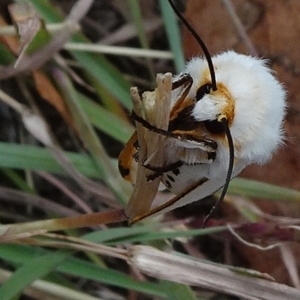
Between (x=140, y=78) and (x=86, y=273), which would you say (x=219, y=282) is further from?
(x=140, y=78)

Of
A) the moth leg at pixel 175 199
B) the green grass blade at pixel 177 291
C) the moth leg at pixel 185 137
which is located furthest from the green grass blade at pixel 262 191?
the moth leg at pixel 185 137

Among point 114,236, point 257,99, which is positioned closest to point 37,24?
point 114,236

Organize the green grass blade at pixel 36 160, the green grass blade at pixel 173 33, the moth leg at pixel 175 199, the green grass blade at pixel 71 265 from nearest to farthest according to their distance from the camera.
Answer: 1. the moth leg at pixel 175 199
2. the green grass blade at pixel 71 265
3. the green grass blade at pixel 36 160
4. the green grass blade at pixel 173 33

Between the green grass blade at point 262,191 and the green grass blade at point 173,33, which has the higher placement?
the green grass blade at point 173,33

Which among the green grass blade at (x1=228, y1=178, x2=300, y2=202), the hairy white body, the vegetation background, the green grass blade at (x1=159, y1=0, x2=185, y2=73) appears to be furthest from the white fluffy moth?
the green grass blade at (x1=159, y1=0, x2=185, y2=73)

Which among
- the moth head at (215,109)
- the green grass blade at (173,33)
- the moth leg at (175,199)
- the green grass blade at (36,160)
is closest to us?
the moth head at (215,109)

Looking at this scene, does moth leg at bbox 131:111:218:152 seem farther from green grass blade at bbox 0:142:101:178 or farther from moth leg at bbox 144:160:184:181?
green grass blade at bbox 0:142:101:178

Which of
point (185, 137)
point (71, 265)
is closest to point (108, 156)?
point (71, 265)

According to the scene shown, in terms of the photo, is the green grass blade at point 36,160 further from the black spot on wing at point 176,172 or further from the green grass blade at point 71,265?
the black spot on wing at point 176,172
